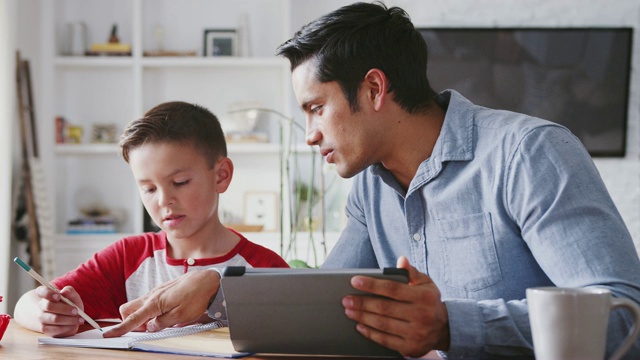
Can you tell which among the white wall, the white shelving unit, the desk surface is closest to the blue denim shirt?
the desk surface

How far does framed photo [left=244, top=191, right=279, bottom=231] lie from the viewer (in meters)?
4.77

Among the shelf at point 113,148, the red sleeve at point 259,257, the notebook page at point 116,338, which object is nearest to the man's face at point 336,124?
the red sleeve at point 259,257

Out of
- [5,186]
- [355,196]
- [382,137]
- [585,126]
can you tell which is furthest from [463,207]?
[585,126]

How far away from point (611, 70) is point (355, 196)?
348 cm

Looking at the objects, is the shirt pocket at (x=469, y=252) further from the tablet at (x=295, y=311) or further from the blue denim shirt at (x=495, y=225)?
the tablet at (x=295, y=311)

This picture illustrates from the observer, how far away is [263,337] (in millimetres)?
1113

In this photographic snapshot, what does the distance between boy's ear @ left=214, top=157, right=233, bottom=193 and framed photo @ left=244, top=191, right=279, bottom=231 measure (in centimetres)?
286

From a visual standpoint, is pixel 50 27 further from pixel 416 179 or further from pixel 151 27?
pixel 416 179

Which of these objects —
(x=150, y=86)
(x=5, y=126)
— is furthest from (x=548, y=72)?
(x=5, y=126)

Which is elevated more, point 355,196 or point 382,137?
point 382,137

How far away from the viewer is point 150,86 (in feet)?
15.8

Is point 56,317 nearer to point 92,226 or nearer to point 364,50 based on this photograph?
point 364,50

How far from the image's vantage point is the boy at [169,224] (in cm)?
176

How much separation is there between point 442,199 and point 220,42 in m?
3.50
